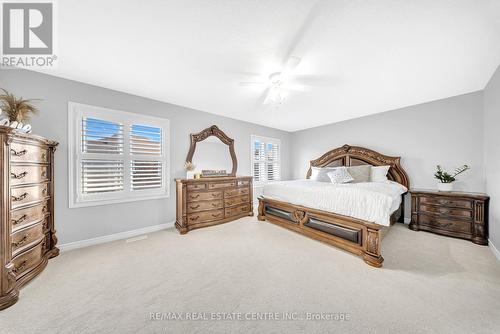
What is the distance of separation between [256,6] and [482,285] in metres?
3.47

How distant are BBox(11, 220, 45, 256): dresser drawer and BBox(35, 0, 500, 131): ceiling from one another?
2062 millimetres

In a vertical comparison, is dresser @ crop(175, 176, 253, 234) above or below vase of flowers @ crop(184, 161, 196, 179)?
below

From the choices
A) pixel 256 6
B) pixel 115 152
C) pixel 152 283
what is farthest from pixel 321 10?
pixel 115 152

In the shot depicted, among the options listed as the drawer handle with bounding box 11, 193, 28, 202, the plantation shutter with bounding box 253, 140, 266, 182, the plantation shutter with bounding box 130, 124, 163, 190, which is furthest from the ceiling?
the plantation shutter with bounding box 253, 140, 266, 182

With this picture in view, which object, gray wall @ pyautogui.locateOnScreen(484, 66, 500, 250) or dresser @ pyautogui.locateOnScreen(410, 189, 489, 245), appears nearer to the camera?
gray wall @ pyautogui.locateOnScreen(484, 66, 500, 250)

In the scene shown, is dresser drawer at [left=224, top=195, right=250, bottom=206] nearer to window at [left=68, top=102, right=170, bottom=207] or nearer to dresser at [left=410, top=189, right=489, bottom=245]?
window at [left=68, top=102, right=170, bottom=207]

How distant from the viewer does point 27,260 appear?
6.19ft

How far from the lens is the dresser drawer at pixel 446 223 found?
9.51ft

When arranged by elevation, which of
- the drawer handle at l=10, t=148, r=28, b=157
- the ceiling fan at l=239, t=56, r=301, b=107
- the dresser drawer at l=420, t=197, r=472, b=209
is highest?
the ceiling fan at l=239, t=56, r=301, b=107

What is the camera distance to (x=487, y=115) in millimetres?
2867

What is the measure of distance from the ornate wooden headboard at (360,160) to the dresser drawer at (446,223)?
2.56 ft

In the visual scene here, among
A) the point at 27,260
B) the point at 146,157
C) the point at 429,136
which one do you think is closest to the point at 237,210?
the point at 146,157

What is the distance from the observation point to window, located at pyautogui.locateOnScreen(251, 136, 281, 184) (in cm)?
524

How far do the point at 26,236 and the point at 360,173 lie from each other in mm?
5404
